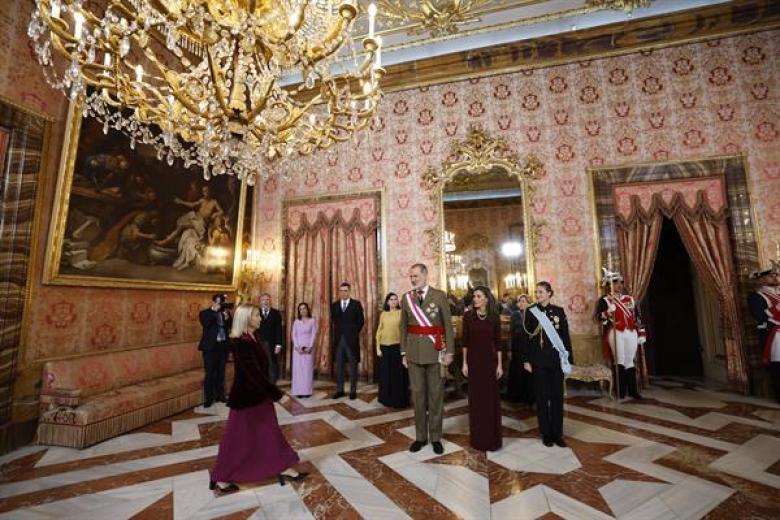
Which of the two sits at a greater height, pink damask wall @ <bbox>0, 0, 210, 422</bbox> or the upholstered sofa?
pink damask wall @ <bbox>0, 0, 210, 422</bbox>

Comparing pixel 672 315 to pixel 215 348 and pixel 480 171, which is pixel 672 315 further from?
pixel 215 348

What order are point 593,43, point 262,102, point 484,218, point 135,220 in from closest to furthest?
point 262,102, point 135,220, point 593,43, point 484,218

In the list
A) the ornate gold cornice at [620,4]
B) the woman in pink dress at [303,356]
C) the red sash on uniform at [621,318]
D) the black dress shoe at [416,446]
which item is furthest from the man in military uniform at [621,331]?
the woman in pink dress at [303,356]

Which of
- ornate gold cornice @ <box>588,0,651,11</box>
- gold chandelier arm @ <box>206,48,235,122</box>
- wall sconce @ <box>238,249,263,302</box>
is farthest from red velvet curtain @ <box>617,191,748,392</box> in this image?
wall sconce @ <box>238,249,263,302</box>

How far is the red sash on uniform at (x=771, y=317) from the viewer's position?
179 inches

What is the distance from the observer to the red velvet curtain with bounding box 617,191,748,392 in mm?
5066

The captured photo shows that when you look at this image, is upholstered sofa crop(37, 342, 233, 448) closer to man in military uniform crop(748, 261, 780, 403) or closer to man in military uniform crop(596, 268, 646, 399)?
man in military uniform crop(596, 268, 646, 399)

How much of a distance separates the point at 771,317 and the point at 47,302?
8363 mm

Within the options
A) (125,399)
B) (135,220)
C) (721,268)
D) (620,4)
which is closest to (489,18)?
(620,4)

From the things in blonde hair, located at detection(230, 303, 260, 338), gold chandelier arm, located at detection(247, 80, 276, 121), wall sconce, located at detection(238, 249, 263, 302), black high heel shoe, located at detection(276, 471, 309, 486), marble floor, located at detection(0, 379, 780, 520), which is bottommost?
marble floor, located at detection(0, 379, 780, 520)

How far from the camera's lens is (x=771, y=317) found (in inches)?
181

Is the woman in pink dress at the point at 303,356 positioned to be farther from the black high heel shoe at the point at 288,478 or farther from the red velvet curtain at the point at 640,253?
the red velvet curtain at the point at 640,253

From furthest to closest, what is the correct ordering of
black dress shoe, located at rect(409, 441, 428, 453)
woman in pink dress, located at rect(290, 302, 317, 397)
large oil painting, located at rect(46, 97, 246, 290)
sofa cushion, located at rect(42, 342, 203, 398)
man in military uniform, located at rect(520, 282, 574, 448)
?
woman in pink dress, located at rect(290, 302, 317, 397), large oil painting, located at rect(46, 97, 246, 290), sofa cushion, located at rect(42, 342, 203, 398), man in military uniform, located at rect(520, 282, 574, 448), black dress shoe, located at rect(409, 441, 428, 453)

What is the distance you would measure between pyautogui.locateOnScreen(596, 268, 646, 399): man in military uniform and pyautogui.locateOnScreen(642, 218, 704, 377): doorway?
2729 millimetres
